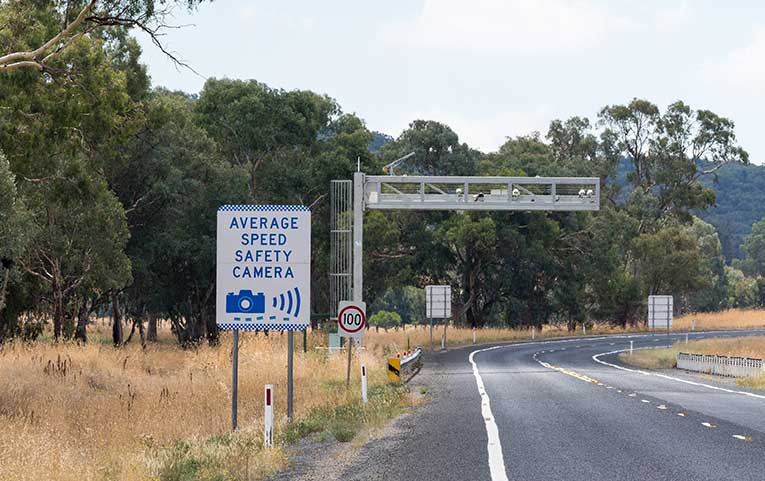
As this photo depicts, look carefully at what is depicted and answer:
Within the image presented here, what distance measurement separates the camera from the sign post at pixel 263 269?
51.8 ft

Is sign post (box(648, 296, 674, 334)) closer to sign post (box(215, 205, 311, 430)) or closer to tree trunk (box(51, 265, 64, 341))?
tree trunk (box(51, 265, 64, 341))

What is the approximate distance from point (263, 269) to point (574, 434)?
5203 millimetres

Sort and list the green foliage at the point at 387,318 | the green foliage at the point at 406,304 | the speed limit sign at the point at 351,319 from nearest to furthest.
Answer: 1. the speed limit sign at the point at 351,319
2. the green foliage at the point at 406,304
3. the green foliage at the point at 387,318

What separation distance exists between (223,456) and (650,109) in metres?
89.7

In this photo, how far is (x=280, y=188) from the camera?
62312 millimetres

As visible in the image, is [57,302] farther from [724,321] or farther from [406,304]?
[406,304]

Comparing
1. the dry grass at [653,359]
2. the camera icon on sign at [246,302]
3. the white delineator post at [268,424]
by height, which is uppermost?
the camera icon on sign at [246,302]

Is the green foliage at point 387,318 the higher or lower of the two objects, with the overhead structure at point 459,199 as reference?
lower

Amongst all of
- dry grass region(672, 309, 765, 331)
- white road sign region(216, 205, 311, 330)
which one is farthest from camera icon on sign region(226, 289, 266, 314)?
dry grass region(672, 309, 765, 331)

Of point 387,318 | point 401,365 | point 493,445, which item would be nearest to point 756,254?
point 387,318

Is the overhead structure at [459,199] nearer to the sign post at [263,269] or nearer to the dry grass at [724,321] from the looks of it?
the sign post at [263,269]

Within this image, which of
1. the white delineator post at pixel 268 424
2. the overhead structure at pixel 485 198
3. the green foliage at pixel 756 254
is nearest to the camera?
the white delineator post at pixel 268 424

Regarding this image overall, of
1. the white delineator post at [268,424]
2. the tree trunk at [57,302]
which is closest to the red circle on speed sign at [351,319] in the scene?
the white delineator post at [268,424]

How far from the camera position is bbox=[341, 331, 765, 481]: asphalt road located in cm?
1148
